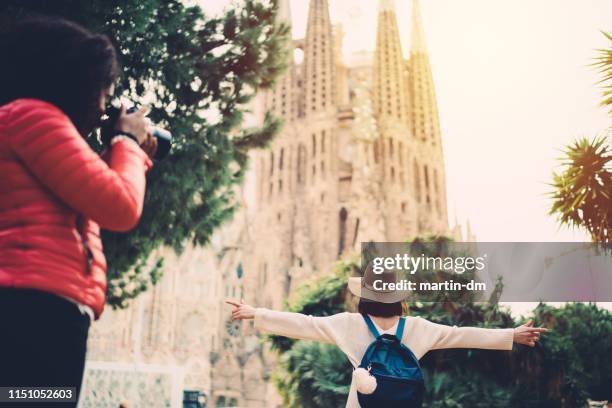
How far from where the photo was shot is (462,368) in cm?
632

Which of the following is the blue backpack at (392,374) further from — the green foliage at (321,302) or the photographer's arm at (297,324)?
the green foliage at (321,302)

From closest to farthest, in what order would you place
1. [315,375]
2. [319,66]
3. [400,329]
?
[400,329] → [315,375] → [319,66]

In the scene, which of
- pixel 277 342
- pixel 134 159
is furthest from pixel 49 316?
pixel 277 342

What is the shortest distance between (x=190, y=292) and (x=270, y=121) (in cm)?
2796

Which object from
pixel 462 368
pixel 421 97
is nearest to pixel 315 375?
pixel 462 368

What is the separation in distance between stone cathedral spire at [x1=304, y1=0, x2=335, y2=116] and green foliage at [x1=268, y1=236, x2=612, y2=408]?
85.2 ft

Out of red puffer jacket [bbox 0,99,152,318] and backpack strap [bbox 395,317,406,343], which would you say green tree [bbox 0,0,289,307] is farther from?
red puffer jacket [bbox 0,99,152,318]

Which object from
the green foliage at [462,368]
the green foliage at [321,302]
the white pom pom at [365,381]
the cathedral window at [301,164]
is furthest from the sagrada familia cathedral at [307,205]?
the white pom pom at [365,381]

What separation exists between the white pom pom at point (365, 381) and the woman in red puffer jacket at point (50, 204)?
3.70 ft

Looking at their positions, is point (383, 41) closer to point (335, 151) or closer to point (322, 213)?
point (335, 151)

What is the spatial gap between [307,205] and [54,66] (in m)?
30.6

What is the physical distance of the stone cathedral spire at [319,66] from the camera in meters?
33.3

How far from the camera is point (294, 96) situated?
112 feet

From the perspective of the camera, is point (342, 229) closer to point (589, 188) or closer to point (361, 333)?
point (589, 188)
